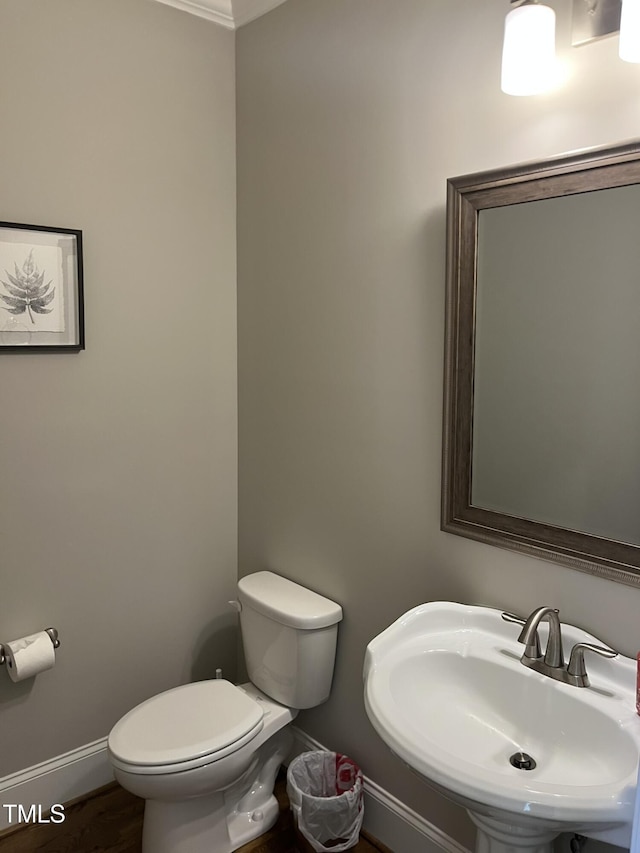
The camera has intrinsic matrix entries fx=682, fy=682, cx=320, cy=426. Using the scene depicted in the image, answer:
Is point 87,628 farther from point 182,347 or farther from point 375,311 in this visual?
point 375,311

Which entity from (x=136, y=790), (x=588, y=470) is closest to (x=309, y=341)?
(x=588, y=470)

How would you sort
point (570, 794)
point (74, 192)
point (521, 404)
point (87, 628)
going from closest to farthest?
point (570, 794) < point (521, 404) < point (74, 192) < point (87, 628)

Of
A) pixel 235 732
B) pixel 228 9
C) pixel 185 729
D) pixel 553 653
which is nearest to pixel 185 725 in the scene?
pixel 185 729

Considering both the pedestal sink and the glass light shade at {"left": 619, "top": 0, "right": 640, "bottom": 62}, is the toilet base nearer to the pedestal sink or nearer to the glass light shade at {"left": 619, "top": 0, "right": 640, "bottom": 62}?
the pedestal sink

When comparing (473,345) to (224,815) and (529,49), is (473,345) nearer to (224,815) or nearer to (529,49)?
(529,49)

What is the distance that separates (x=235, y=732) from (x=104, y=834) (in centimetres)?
62

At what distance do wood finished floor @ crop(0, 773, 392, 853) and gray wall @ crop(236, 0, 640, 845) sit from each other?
0.29 metres

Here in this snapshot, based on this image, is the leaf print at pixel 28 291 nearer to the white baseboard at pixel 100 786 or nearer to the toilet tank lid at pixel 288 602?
the toilet tank lid at pixel 288 602

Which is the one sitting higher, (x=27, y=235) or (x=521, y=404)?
(x=27, y=235)

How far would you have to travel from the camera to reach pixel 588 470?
58.1 inches

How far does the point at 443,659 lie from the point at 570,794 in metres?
0.49

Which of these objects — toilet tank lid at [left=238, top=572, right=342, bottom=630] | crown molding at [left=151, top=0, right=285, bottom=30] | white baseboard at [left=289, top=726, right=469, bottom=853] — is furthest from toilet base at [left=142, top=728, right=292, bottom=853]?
crown molding at [left=151, top=0, right=285, bottom=30]

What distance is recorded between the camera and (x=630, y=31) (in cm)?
126

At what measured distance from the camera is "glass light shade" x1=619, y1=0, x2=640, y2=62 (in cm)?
125
